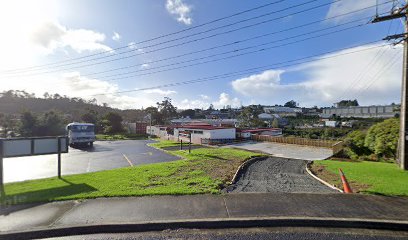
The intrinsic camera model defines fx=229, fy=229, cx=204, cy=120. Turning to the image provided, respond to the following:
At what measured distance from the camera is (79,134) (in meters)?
23.9

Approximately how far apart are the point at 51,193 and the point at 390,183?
37.0 ft

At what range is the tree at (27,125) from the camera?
3291 cm

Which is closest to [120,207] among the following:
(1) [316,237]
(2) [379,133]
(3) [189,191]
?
(3) [189,191]

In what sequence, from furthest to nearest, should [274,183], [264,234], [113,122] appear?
1. [113,122]
2. [274,183]
3. [264,234]

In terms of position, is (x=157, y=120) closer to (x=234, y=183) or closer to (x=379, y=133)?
(x=379, y=133)

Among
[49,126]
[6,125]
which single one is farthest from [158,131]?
[6,125]

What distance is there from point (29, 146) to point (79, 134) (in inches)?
663

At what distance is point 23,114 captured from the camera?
33125 millimetres

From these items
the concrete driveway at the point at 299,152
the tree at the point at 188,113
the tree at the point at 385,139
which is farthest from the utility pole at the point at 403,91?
the tree at the point at 188,113

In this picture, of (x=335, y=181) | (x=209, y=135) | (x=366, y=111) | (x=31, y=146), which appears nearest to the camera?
(x=31, y=146)

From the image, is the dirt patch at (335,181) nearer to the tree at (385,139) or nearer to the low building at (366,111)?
the tree at (385,139)

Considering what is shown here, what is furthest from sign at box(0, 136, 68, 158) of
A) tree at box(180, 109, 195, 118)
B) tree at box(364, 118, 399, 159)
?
tree at box(180, 109, 195, 118)

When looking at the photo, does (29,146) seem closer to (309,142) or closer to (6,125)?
(309,142)

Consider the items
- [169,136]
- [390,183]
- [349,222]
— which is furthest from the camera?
[169,136]
